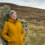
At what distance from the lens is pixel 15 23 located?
17.9 ft

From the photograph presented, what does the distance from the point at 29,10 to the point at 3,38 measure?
59890 mm

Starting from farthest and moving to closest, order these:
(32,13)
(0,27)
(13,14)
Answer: (32,13), (0,27), (13,14)

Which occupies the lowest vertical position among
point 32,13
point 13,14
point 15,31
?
point 32,13

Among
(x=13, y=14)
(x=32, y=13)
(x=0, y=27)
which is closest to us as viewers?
(x=13, y=14)

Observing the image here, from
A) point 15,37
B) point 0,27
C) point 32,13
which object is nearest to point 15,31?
point 15,37

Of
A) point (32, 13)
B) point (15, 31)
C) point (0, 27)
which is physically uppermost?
point (15, 31)

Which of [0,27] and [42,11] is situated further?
[42,11]

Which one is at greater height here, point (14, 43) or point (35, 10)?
point (14, 43)

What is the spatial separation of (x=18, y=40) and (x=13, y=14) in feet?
2.23

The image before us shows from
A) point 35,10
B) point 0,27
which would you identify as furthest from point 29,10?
point 0,27

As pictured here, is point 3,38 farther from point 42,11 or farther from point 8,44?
point 42,11

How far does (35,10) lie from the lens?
6600cm

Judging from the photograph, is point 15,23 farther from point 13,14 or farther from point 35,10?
point 35,10

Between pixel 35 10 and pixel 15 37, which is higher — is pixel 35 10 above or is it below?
below
